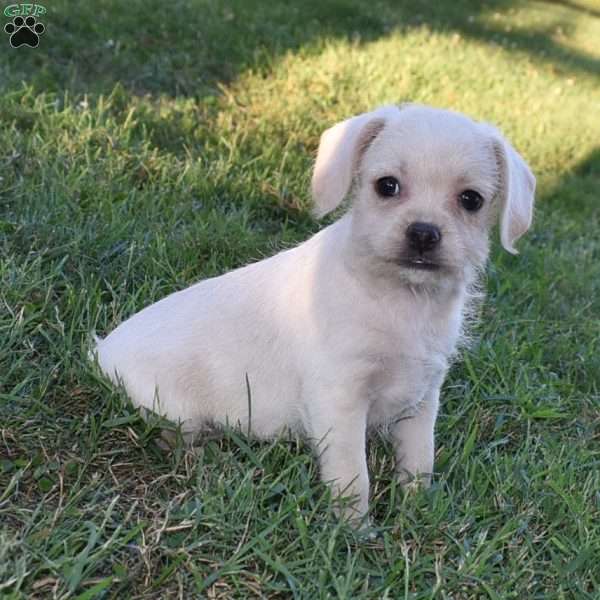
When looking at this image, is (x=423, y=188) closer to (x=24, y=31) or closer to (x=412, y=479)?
(x=412, y=479)

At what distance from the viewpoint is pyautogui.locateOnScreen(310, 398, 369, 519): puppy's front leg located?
2719mm

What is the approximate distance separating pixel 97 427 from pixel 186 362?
0.41 metres

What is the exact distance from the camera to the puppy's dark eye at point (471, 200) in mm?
2709

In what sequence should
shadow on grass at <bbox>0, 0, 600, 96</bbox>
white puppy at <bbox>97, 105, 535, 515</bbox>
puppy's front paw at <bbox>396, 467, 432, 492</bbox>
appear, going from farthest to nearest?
shadow on grass at <bbox>0, 0, 600, 96</bbox> < puppy's front paw at <bbox>396, 467, 432, 492</bbox> < white puppy at <bbox>97, 105, 535, 515</bbox>

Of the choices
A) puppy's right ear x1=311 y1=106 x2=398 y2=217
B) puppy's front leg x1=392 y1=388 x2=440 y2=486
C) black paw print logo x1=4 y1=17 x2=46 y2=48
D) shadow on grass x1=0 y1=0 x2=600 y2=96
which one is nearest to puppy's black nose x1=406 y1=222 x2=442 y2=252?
puppy's right ear x1=311 y1=106 x2=398 y2=217

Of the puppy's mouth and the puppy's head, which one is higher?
the puppy's head

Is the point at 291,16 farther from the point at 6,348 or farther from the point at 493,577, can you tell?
the point at 493,577

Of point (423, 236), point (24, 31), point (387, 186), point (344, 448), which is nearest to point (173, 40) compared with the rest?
point (24, 31)

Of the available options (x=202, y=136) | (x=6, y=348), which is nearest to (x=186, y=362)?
(x=6, y=348)

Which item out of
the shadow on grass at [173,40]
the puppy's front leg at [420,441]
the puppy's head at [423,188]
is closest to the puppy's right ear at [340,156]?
the puppy's head at [423,188]

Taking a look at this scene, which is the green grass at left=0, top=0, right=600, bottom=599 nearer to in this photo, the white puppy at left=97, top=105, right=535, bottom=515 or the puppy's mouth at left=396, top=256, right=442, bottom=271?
the white puppy at left=97, top=105, right=535, bottom=515

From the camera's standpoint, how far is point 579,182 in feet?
23.2

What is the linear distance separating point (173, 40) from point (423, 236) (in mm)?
5302

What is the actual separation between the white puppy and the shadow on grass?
3378 mm
